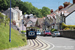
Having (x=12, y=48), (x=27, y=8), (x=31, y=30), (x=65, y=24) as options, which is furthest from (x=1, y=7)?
(x=12, y=48)

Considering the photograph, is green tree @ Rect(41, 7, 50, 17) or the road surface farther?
green tree @ Rect(41, 7, 50, 17)

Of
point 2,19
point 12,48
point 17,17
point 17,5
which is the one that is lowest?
point 12,48

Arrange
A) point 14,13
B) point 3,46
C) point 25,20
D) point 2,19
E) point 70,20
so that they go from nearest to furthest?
point 3,46
point 2,19
point 70,20
point 14,13
point 25,20

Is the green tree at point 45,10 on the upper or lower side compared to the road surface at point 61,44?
upper

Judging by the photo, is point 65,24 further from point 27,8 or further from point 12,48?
point 27,8

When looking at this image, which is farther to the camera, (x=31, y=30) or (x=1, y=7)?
(x=1, y=7)

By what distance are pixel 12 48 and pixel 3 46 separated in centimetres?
91

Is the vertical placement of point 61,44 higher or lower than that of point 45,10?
lower

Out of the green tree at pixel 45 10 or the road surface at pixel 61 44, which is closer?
the road surface at pixel 61 44

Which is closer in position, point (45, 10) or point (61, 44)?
point (61, 44)

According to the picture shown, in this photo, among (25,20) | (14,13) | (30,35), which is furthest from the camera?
(25,20)

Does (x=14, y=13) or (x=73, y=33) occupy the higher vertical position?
(x=14, y=13)

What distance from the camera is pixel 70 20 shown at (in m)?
61.8

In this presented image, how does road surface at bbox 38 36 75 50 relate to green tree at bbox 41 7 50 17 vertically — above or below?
below
